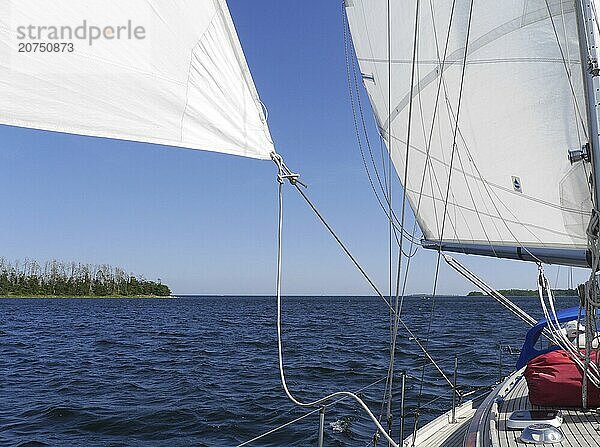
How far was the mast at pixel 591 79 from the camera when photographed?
454cm

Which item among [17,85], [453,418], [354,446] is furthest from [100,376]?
[17,85]

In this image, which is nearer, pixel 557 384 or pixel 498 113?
pixel 557 384

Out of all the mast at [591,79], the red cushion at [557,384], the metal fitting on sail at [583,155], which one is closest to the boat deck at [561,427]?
the red cushion at [557,384]

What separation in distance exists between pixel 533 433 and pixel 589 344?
2.72 ft

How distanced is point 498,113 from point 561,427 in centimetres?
385

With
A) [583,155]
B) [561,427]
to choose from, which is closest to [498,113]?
[583,155]

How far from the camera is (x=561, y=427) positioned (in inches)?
189

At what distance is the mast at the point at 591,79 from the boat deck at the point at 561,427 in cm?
176

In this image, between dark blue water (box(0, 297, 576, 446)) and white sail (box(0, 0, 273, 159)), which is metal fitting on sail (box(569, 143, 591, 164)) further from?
dark blue water (box(0, 297, 576, 446))

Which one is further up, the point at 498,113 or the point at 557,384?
the point at 498,113

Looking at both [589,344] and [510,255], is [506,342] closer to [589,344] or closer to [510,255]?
[510,255]

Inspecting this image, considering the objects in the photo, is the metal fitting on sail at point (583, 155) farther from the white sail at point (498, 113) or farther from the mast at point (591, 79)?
the white sail at point (498, 113)

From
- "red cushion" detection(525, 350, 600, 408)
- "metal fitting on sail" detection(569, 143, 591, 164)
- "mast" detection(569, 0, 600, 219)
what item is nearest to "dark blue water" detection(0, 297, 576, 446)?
"red cushion" detection(525, 350, 600, 408)

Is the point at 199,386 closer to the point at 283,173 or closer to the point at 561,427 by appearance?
the point at 561,427
